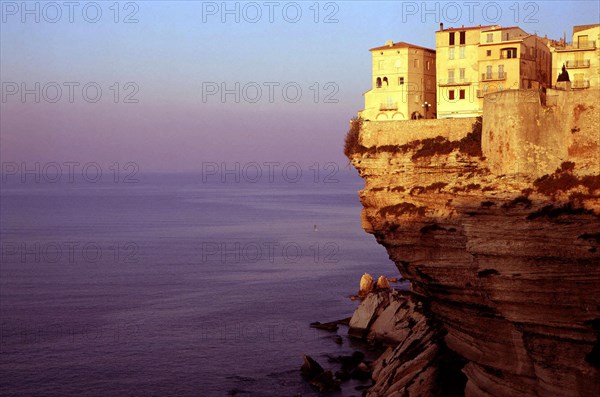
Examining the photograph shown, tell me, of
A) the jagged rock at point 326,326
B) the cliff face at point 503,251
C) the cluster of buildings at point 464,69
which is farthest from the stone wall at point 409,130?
the jagged rock at point 326,326

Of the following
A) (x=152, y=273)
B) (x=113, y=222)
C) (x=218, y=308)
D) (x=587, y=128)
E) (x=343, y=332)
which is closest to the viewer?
(x=587, y=128)

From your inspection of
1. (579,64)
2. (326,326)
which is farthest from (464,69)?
(326,326)

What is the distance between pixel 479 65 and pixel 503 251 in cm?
2102

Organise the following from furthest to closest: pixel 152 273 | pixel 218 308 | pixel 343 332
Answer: pixel 152 273, pixel 218 308, pixel 343 332

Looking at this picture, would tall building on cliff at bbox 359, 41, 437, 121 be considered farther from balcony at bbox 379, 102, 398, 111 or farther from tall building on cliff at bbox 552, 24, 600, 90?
tall building on cliff at bbox 552, 24, 600, 90

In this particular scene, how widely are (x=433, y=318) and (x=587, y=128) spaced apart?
15575mm

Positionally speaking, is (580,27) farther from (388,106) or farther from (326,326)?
(326,326)

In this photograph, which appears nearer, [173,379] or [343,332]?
[173,379]

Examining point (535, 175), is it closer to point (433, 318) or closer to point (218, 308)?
point (433, 318)

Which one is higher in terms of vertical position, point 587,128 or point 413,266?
point 587,128

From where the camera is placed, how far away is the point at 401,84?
139 ft

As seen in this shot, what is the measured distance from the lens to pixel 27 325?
56469 millimetres

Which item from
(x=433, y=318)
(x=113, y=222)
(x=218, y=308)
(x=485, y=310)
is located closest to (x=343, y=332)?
(x=218, y=308)

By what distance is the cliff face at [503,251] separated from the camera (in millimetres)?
23344
